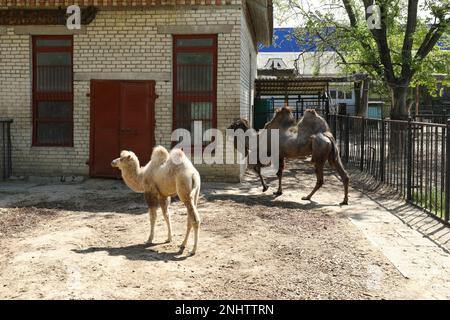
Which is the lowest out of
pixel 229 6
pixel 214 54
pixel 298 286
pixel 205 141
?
pixel 298 286

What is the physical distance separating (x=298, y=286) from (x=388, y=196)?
5727mm

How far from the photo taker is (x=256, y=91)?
19844 millimetres

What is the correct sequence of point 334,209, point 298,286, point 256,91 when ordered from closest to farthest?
point 298,286, point 334,209, point 256,91

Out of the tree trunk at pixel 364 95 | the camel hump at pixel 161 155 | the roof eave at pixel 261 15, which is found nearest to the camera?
the camel hump at pixel 161 155

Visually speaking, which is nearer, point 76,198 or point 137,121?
point 76,198

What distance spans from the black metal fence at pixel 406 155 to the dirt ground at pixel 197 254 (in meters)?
1.31

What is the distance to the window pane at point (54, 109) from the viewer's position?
11.8 meters

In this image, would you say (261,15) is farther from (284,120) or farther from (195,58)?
(284,120)

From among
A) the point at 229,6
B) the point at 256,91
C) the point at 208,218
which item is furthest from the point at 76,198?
the point at 256,91

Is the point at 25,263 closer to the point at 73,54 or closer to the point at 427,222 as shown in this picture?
the point at 427,222

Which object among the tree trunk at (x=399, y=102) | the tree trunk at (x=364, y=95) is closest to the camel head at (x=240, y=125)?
the tree trunk at (x=399, y=102)

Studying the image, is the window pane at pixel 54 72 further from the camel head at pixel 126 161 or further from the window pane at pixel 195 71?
the camel head at pixel 126 161

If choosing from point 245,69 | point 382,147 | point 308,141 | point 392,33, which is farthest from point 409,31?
point 308,141

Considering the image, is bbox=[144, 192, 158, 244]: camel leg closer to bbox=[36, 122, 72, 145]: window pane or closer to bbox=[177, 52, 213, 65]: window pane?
bbox=[177, 52, 213, 65]: window pane
